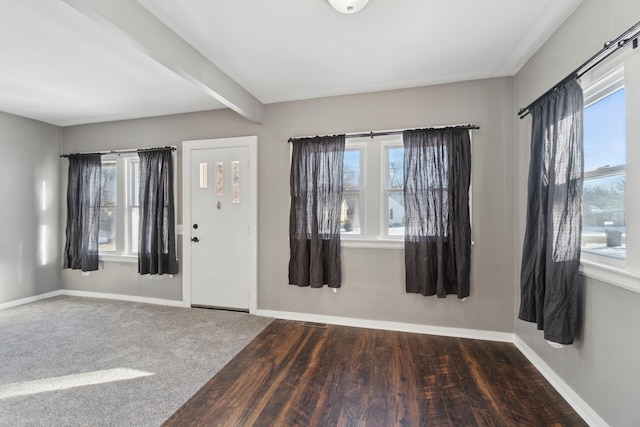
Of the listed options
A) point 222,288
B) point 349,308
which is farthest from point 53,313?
point 349,308

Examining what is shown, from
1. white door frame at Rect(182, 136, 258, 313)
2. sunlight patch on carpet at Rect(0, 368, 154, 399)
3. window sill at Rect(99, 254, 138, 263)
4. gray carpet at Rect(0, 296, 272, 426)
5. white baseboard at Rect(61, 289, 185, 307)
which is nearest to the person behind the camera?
gray carpet at Rect(0, 296, 272, 426)

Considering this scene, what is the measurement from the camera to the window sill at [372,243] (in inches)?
118

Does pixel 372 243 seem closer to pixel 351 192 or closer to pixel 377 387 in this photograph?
pixel 351 192

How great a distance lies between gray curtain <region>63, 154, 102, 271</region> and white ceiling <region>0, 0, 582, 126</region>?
1.02m

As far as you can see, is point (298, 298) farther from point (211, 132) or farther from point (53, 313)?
point (53, 313)

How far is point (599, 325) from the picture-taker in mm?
1633

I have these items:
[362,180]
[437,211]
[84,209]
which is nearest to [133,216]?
[84,209]

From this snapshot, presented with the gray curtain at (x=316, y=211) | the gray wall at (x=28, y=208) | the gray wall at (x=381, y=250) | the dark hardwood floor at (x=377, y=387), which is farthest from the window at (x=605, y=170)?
the gray wall at (x=28, y=208)

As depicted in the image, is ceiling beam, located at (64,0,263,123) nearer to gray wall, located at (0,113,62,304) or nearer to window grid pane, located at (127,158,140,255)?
window grid pane, located at (127,158,140,255)

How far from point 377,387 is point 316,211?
1760 mm

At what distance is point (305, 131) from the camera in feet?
10.7

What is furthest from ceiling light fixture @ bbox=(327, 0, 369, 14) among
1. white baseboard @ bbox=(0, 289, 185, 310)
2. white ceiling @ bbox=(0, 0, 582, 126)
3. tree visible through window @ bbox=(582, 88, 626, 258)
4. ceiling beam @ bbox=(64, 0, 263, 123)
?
white baseboard @ bbox=(0, 289, 185, 310)

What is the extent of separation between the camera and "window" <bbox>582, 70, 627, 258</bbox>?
1542 mm

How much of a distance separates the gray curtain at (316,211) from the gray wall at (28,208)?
390cm
